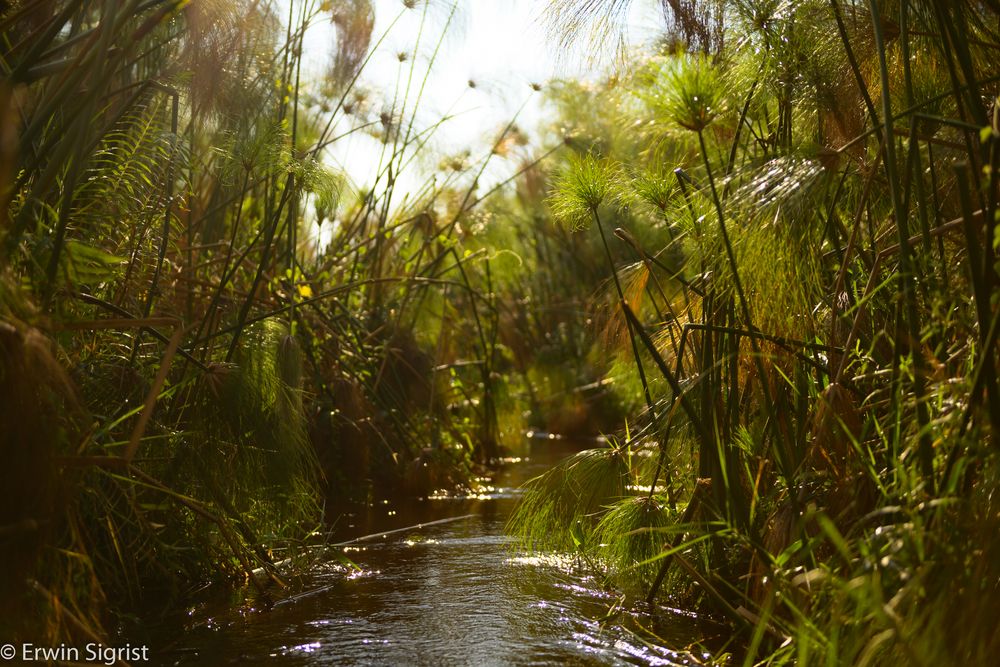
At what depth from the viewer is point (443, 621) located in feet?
9.67

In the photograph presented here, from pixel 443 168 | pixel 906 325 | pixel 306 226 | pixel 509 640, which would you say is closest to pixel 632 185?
pixel 906 325

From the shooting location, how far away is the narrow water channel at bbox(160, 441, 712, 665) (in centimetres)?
261

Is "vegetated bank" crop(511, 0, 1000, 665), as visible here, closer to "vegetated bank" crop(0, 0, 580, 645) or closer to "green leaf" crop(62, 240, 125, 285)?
"vegetated bank" crop(0, 0, 580, 645)

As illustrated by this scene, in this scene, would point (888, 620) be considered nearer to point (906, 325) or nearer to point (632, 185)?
point (906, 325)

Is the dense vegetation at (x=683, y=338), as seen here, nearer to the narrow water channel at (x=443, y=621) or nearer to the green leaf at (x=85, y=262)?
the green leaf at (x=85, y=262)

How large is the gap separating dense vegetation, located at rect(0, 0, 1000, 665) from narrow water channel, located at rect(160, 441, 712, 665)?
0.17 metres

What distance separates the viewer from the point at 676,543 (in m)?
2.87

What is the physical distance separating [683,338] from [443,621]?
3.74 ft

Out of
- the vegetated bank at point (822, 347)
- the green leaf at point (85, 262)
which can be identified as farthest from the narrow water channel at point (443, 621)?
the green leaf at point (85, 262)

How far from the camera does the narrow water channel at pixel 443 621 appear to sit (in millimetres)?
2609

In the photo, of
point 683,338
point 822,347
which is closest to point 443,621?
point 683,338

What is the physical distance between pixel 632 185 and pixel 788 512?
1321 millimetres

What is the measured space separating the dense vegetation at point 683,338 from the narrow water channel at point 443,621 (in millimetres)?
169

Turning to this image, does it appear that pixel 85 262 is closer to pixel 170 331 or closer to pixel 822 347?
pixel 170 331
